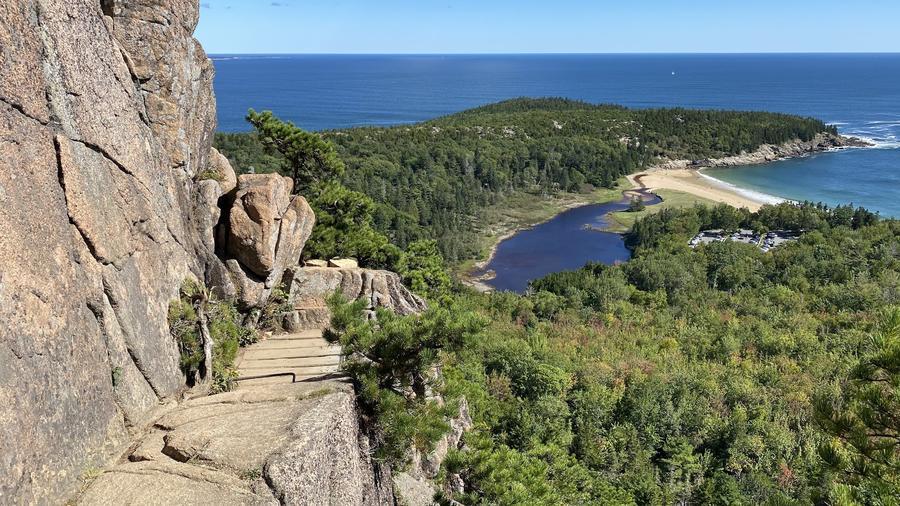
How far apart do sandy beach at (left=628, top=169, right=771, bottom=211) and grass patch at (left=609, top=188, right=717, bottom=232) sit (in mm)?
1860

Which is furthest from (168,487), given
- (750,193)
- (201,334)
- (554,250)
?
(750,193)

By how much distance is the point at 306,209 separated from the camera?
51.1ft

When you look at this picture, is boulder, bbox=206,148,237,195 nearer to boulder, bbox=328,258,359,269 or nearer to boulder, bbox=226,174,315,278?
boulder, bbox=226,174,315,278

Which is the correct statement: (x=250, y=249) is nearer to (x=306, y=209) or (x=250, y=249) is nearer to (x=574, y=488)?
(x=306, y=209)

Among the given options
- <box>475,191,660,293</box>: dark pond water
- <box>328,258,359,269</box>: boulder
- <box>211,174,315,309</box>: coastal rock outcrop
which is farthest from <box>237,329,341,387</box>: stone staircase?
<box>475,191,660,293</box>: dark pond water

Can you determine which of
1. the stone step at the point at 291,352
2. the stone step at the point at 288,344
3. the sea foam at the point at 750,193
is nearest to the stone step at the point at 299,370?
the stone step at the point at 291,352

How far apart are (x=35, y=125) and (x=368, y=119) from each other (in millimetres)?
158061

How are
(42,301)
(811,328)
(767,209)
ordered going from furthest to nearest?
(767,209) → (811,328) → (42,301)

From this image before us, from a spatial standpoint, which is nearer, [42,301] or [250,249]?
[42,301]

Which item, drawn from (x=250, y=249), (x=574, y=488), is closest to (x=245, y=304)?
(x=250, y=249)

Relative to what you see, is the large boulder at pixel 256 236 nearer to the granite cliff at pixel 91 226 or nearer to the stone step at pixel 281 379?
the granite cliff at pixel 91 226

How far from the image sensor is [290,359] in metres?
12.0

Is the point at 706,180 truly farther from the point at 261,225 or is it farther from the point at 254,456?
the point at 254,456

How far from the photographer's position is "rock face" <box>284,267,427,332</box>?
14.1 metres
